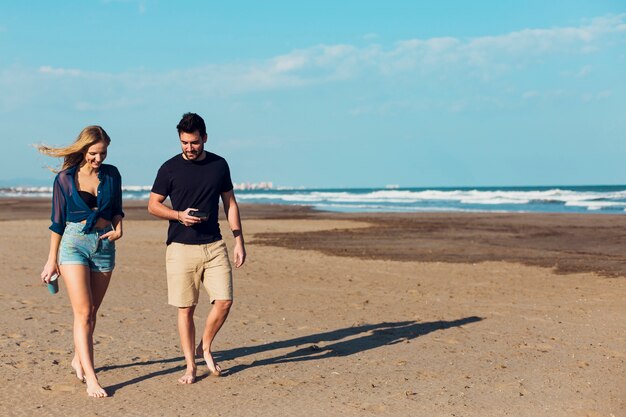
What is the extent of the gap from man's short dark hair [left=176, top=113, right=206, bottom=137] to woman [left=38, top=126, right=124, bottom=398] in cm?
53

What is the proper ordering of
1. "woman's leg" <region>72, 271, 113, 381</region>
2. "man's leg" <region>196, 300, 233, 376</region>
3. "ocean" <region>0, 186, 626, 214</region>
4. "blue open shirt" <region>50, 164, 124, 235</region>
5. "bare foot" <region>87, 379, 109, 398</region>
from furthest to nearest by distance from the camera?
"ocean" <region>0, 186, 626, 214</region> → "man's leg" <region>196, 300, 233, 376</region> → "woman's leg" <region>72, 271, 113, 381</region> → "blue open shirt" <region>50, 164, 124, 235</region> → "bare foot" <region>87, 379, 109, 398</region>

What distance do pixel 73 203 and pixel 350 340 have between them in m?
3.32

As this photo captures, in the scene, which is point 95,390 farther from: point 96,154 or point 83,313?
point 96,154

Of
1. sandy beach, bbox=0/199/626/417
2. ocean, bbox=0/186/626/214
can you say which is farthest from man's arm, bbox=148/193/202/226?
ocean, bbox=0/186/626/214

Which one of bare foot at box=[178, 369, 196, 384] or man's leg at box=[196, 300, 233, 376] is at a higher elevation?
man's leg at box=[196, 300, 233, 376]

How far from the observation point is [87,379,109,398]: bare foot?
16.9ft

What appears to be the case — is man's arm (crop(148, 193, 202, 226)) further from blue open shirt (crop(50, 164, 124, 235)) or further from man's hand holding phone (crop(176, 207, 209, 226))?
blue open shirt (crop(50, 164, 124, 235))

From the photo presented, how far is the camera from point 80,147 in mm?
5266

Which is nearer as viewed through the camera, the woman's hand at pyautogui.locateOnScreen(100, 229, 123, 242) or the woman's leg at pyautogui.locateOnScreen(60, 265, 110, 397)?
the woman's leg at pyautogui.locateOnScreen(60, 265, 110, 397)

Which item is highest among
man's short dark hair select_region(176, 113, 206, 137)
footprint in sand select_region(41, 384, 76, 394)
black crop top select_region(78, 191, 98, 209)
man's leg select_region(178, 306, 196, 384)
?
man's short dark hair select_region(176, 113, 206, 137)

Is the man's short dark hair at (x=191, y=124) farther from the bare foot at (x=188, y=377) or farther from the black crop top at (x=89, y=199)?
the bare foot at (x=188, y=377)

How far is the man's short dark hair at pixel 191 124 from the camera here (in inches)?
212

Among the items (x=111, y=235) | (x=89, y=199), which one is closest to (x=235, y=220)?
(x=111, y=235)

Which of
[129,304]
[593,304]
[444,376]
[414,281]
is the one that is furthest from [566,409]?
[414,281]
